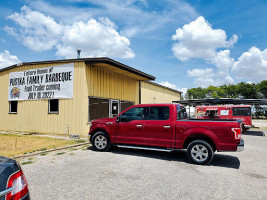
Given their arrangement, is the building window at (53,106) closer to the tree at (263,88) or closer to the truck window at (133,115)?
the truck window at (133,115)

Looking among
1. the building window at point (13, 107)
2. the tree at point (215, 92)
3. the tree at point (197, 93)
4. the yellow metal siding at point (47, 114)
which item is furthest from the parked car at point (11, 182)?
the tree at point (197, 93)

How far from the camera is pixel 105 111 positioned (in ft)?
43.2

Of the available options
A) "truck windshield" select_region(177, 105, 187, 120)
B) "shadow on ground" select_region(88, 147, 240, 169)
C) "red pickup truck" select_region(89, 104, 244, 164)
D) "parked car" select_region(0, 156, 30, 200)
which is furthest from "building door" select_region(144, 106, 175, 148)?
"parked car" select_region(0, 156, 30, 200)

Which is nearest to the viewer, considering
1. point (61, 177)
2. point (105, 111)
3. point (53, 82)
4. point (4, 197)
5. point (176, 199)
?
point (4, 197)

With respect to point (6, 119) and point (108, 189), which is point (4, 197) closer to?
point (108, 189)

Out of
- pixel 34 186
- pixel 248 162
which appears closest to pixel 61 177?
pixel 34 186

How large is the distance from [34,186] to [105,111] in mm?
9113

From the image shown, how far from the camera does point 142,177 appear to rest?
4723mm

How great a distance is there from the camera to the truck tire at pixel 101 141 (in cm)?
747

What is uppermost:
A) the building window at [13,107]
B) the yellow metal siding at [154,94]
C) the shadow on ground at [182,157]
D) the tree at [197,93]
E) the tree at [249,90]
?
the tree at [197,93]

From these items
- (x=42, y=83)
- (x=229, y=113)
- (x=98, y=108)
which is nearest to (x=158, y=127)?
(x=98, y=108)

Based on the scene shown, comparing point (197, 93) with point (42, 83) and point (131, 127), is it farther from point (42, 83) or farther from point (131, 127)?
point (131, 127)

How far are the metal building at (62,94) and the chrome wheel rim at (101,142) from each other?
11.6ft

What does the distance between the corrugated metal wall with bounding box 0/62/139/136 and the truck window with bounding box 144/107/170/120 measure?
521cm
